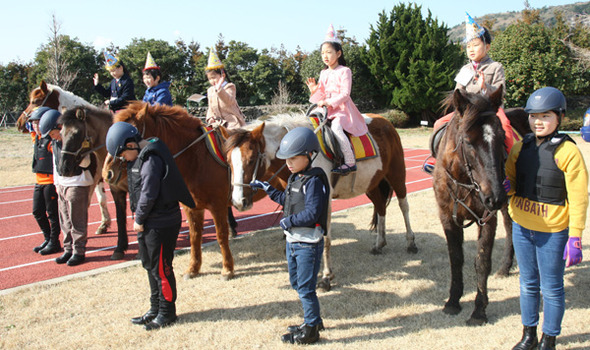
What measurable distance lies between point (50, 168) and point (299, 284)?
474 centimetres

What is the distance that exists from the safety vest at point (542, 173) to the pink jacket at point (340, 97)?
2.38 m

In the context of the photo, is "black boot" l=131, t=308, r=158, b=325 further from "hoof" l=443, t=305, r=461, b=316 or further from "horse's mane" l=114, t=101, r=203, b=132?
"hoof" l=443, t=305, r=461, b=316

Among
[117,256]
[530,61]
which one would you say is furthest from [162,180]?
[530,61]

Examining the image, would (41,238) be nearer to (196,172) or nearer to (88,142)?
(88,142)

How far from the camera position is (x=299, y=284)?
349 cm

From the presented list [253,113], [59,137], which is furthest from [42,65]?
[59,137]

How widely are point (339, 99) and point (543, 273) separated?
2951 mm

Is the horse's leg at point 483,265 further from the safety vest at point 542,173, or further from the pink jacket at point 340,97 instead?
the pink jacket at point 340,97

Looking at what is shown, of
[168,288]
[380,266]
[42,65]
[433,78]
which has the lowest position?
[380,266]

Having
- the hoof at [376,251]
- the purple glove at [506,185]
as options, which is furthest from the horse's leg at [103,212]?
the purple glove at [506,185]

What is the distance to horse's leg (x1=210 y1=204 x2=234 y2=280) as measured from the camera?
515 cm

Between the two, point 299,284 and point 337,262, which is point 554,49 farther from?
point 299,284

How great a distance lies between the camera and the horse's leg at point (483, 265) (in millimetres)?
3799

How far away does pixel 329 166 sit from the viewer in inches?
202
